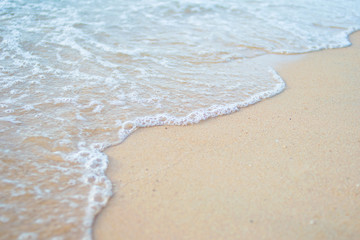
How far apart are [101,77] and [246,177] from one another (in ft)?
7.45

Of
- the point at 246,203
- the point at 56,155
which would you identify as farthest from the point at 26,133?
the point at 246,203

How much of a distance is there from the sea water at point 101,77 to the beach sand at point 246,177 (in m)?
0.18

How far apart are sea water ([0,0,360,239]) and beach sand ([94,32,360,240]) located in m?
0.18

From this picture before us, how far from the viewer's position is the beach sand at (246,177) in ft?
5.97

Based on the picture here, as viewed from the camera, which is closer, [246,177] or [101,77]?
[246,177]

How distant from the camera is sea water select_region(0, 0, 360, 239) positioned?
204cm

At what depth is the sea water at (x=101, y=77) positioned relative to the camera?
80.4 inches

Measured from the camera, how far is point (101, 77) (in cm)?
359

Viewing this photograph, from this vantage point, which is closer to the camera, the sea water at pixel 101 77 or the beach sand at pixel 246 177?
the beach sand at pixel 246 177

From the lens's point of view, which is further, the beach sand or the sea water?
the sea water

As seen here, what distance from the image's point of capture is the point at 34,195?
197 cm

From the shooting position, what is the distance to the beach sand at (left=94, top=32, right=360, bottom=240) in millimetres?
1819

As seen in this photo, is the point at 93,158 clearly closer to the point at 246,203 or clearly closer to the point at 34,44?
the point at 246,203

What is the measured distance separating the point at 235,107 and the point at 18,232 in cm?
231
